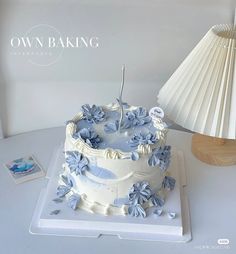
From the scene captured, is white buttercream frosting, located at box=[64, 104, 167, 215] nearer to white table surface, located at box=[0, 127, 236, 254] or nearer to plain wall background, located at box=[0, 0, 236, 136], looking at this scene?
white table surface, located at box=[0, 127, 236, 254]

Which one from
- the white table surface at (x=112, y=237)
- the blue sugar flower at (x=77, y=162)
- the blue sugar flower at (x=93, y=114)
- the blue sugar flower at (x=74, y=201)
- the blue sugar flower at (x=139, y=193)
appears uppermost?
the blue sugar flower at (x=93, y=114)

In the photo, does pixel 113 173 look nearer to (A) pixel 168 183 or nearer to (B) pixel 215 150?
(A) pixel 168 183

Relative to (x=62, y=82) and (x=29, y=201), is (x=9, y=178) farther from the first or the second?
(x=62, y=82)

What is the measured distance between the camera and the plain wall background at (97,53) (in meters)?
1.05

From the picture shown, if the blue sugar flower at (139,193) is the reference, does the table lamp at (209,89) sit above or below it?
above

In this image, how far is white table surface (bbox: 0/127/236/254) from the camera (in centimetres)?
80

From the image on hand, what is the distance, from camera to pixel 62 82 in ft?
3.72

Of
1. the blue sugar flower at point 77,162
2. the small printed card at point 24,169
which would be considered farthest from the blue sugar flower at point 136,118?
the small printed card at point 24,169

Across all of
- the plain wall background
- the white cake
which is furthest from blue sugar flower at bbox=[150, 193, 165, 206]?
the plain wall background

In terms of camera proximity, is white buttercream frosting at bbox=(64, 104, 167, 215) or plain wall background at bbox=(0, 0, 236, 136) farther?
plain wall background at bbox=(0, 0, 236, 136)

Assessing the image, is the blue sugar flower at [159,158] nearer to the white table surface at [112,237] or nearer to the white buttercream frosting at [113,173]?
the white buttercream frosting at [113,173]

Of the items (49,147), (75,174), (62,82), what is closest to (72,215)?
(75,174)

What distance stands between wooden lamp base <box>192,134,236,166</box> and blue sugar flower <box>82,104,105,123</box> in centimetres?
28

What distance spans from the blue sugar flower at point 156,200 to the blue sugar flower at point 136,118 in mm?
142
